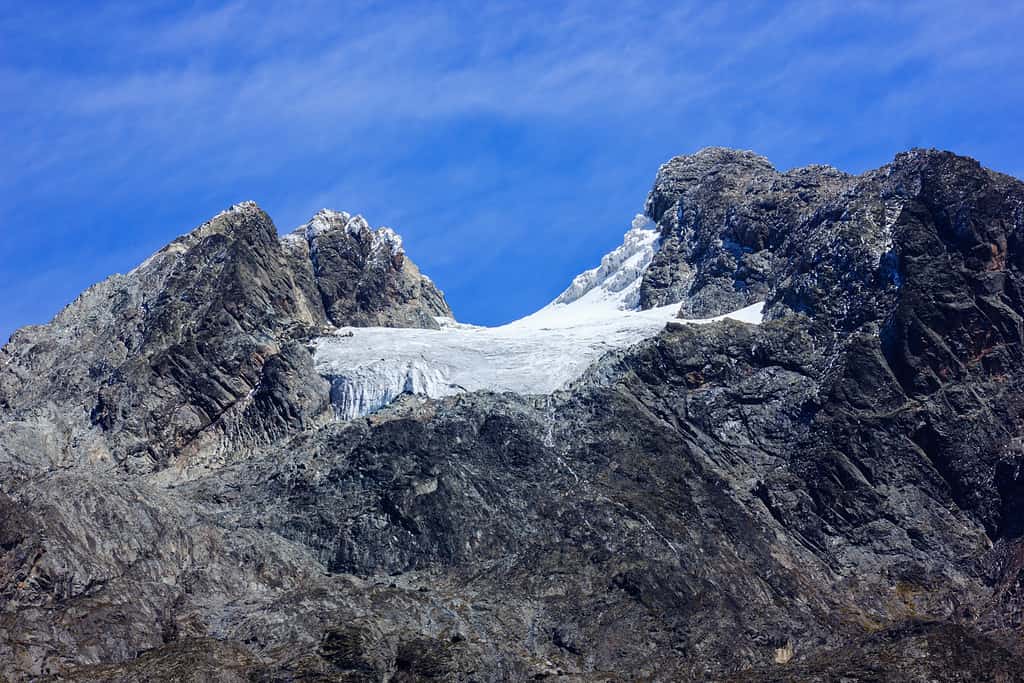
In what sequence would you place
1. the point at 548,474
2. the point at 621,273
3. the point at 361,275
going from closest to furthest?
1. the point at 548,474
2. the point at 361,275
3. the point at 621,273

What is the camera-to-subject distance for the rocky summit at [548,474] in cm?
10275

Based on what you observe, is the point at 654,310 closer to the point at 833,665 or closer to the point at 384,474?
the point at 384,474

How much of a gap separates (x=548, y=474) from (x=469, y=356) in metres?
24.3

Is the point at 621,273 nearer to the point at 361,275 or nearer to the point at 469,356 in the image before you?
the point at 361,275

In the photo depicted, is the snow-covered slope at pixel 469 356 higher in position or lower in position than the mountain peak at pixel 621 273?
lower

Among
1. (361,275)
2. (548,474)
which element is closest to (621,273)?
(361,275)

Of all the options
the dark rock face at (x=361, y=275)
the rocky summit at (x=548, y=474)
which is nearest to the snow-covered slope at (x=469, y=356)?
the rocky summit at (x=548, y=474)

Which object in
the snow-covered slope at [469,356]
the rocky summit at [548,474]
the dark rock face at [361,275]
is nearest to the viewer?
the rocky summit at [548,474]

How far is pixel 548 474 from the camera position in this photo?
11875 cm

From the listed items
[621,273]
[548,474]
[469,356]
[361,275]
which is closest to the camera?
[548,474]

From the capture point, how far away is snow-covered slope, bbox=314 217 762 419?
135 m

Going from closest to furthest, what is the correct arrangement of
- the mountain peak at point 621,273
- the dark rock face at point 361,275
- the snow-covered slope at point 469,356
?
the snow-covered slope at point 469,356
the dark rock face at point 361,275
the mountain peak at point 621,273

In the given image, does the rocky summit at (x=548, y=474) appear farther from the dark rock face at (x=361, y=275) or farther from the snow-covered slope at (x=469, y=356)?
the dark rock face at (x=361, y=275)

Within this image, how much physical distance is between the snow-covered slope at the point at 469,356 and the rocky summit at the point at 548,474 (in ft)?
1.27
